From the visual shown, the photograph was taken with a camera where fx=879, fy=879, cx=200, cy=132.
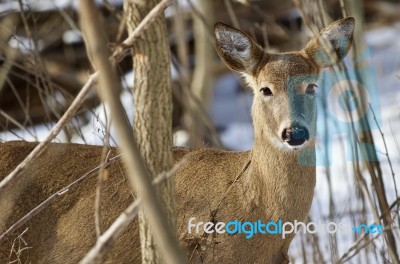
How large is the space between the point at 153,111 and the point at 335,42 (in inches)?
65.5

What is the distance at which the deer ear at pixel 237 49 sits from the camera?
506cm

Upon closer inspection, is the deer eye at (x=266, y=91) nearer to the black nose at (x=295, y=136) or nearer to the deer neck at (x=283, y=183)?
the deer neck at (x=283, y=183)

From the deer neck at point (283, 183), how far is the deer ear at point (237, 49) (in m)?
0.49

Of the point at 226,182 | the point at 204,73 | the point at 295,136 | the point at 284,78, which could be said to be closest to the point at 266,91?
the point at 284,78

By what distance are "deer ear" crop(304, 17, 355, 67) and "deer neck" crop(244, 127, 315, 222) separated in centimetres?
57

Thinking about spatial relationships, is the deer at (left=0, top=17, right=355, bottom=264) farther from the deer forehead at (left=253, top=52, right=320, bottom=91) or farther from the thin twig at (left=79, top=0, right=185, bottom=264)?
the thin twig at (left=79, top=0, right=185, bottom=264)

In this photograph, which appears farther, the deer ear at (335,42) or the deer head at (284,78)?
the deer ear at (335,42)

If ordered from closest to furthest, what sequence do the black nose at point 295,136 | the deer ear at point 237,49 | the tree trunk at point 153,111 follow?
the tree trunk at point 153,111 → the black nose at point 295,136 → the deer ear at point 237,49

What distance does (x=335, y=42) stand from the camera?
16.9 ft

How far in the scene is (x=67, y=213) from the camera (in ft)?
16.9

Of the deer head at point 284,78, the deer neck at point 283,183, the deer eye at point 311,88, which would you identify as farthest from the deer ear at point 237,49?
the deer neck at point 283,183

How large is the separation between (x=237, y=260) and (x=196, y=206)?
1.39 feet

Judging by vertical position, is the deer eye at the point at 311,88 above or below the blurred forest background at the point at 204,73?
below

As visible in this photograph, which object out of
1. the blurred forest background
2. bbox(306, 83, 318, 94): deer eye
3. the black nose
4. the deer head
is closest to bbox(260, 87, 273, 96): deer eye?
the deer head
